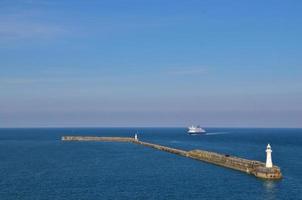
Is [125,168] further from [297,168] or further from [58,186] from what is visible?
[297,168]

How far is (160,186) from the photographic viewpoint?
57719mm

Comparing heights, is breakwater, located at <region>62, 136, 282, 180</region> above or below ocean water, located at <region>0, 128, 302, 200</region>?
above

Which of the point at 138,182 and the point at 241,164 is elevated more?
the point at 241,164

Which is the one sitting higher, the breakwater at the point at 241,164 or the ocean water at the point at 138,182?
the breakwater at the point at 241,164

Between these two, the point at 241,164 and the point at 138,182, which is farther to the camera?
the point at 241,164

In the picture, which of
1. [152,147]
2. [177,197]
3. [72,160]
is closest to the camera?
[177,197]

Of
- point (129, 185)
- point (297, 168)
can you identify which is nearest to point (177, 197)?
point (129, 185)

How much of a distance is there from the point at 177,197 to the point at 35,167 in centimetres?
3464

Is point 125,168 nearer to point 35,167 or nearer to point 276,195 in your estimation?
point 35,167

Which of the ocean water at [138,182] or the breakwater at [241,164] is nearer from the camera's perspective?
the ocean water at [138,182]

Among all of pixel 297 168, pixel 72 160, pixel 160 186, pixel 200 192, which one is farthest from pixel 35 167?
pixel 297 168

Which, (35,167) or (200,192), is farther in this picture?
(35,167)

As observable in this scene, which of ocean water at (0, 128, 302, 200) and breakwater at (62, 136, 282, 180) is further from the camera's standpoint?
breakwater at (62, 136, 282, 180)

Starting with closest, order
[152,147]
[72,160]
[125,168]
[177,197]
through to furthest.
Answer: [177,197]
[125,168]
[72,160]
[152,147]
